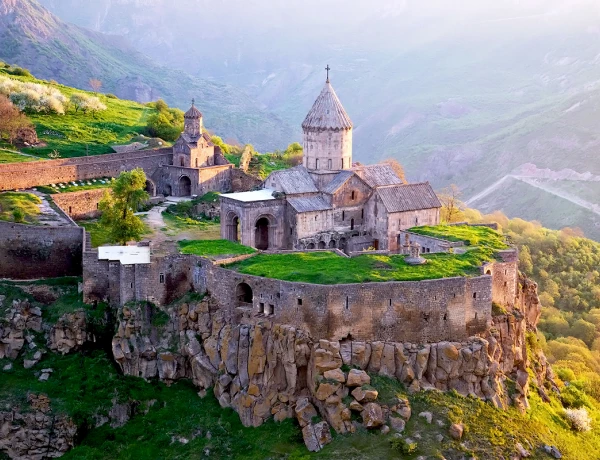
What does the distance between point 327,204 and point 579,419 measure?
12735 millimetres

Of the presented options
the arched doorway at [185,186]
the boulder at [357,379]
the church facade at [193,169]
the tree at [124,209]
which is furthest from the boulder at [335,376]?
the arched doorway at [185,186]

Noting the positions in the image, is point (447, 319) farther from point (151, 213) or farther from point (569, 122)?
point (569, 122)

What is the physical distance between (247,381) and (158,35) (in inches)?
5192

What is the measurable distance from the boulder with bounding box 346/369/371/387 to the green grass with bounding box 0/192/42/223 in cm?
1515

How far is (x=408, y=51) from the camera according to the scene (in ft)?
456

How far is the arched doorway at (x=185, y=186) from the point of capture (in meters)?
49.1

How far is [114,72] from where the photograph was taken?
11319 cm

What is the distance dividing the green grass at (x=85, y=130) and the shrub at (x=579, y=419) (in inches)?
1190

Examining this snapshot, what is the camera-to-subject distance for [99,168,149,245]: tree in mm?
36375

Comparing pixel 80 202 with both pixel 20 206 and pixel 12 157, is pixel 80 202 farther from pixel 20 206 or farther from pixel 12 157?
pixel 12 157

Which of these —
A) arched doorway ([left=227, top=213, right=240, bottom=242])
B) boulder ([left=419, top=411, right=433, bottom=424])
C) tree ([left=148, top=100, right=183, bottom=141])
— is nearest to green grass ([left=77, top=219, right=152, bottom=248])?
arched doorway ([left=227, top=213, right=240, bottom=242])

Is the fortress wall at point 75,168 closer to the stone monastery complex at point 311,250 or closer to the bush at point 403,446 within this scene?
the stone monastery complex at point 311,250

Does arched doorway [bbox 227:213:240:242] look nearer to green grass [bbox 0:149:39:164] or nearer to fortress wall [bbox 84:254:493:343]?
fortress wall [bbox 84:254:493:343]

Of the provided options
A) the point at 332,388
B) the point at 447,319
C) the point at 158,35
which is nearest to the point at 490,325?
the point at 447,319
